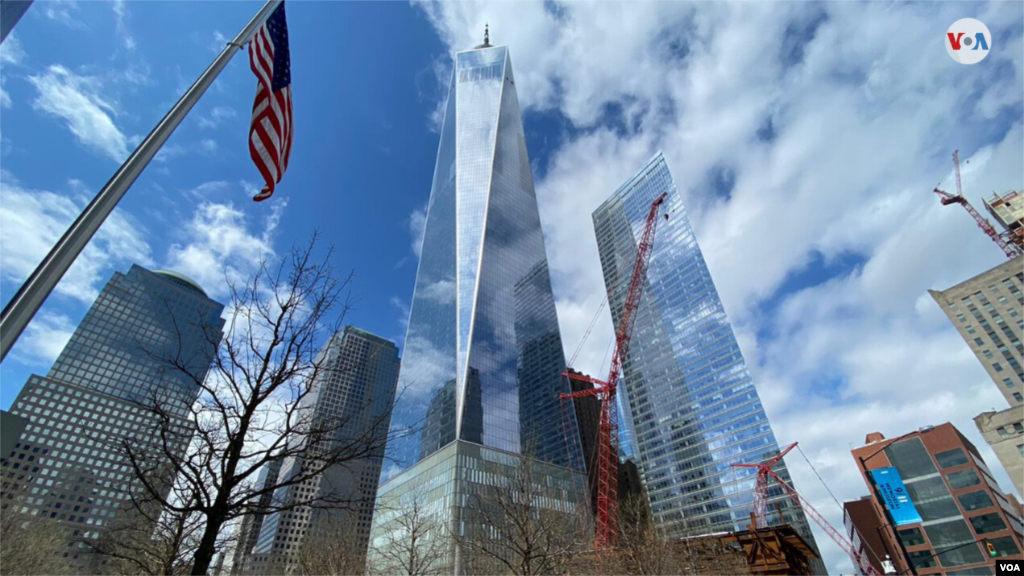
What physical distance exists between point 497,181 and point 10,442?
133058mm

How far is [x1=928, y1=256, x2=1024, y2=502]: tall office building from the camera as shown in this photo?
248 ft

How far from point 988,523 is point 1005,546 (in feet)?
11.0

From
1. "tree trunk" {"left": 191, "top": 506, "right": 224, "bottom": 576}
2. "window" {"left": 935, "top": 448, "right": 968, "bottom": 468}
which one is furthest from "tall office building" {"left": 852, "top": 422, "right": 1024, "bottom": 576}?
"tree trunk" {"left": 191, "top": 506, "right": 224, "bottom": 576}

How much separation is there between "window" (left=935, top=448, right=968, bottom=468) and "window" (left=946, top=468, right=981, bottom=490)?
1398 mm

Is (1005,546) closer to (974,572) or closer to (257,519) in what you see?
(974,572)

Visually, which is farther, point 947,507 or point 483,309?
point 483,309

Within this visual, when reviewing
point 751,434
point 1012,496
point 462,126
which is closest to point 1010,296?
point 751,434

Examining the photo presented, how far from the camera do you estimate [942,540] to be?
7200 cm

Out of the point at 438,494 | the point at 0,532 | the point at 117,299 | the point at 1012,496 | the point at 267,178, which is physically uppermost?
the point at 117,299

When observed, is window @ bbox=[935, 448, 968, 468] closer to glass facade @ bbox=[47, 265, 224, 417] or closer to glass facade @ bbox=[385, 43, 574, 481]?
glass facade @ bbox=[385, 43, 574, 481]

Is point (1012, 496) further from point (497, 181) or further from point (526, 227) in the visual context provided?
point (497, 181)

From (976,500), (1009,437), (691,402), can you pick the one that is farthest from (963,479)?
(691,402)

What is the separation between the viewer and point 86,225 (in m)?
5.99

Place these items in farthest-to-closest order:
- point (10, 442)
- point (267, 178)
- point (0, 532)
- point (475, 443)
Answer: point (475, 443)
point (0, 532)
point (267, 178)
point (10, 442)
